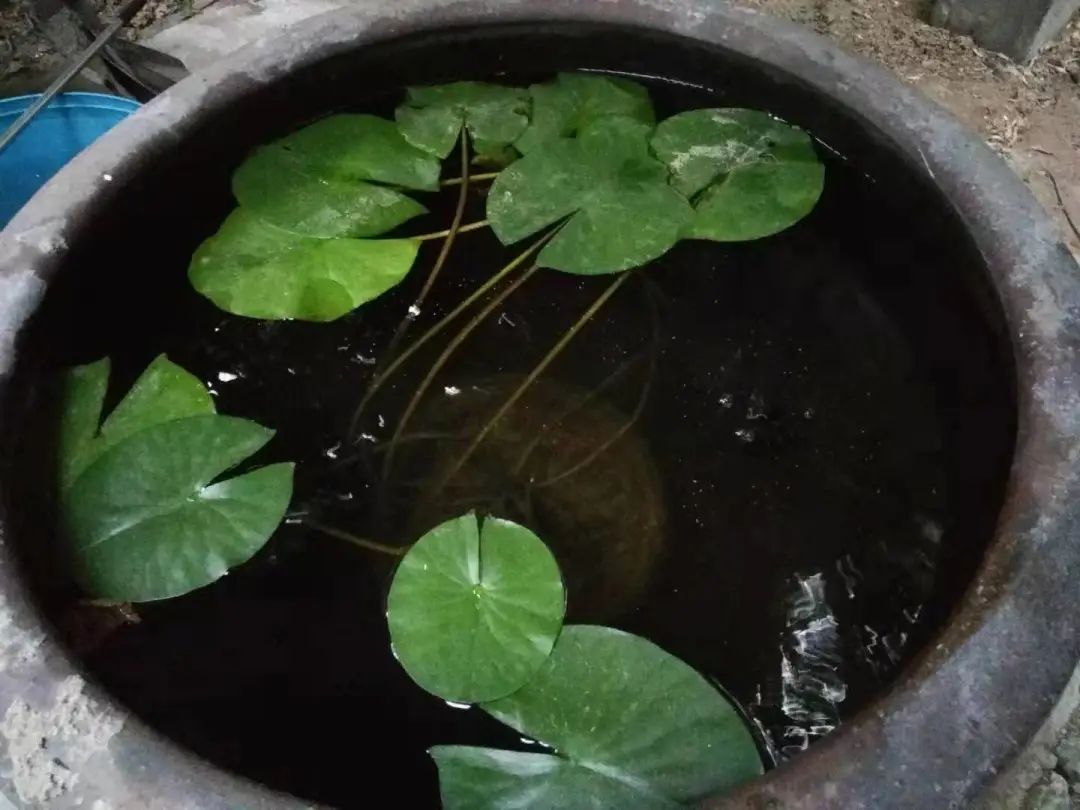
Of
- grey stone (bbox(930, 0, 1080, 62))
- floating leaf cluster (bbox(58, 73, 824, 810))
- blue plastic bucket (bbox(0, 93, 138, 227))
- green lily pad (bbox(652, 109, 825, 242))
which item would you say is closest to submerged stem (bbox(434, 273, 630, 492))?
A: floating leaf cluster (bbox(58, 73, 824, 810))

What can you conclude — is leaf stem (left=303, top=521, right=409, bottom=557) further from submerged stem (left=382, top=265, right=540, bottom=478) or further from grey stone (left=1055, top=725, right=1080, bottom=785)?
grey stone (left=1055, top=725, right=1080, bottom=785)

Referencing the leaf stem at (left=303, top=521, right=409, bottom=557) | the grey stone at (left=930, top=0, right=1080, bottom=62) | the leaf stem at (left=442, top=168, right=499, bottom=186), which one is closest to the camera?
the leaf stem at (left=303, top=521, right=409, bottom=557)

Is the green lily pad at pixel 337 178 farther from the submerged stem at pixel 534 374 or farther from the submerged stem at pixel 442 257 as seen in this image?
the submerged stem at pixel 534 374

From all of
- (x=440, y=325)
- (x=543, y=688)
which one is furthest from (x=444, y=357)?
(x=543, y=688)

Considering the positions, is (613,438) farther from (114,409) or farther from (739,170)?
(114,409)

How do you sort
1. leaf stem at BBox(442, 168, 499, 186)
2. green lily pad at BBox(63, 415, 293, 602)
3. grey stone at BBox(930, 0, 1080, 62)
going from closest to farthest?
green lily pad at BBox(63, 415, 293, 602) → leaf stem at BBox(442, 168, 499, 186) → grey stone at BBox(930, 0, 1080, 62)

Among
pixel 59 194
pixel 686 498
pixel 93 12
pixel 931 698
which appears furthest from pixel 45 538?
pixel 93 12

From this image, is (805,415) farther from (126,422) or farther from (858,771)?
(126,422)
